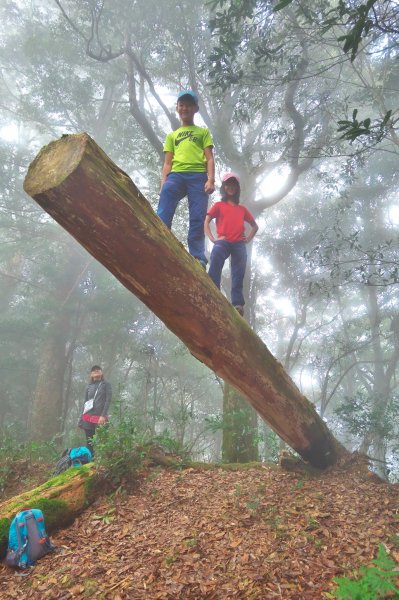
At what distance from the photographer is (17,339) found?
51.7ft

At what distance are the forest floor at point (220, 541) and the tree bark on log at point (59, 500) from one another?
0.14 m

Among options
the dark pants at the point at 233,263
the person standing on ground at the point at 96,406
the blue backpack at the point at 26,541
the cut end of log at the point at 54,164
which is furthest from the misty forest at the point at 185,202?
the cut end of log at the point at 54,164

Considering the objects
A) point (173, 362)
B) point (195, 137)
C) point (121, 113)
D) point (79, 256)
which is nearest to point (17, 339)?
point (79, 256)

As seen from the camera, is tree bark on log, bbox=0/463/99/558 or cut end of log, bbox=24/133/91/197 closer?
cut end of log, bbox=24/133/91/197

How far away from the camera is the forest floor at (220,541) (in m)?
3.10

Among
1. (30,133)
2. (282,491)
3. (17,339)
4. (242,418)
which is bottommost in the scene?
(282,491)

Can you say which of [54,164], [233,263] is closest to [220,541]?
[233,263]

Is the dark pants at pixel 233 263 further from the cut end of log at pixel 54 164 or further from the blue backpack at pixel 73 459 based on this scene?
the blue backpack at pixel 73 459

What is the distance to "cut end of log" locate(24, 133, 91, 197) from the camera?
8.39ft

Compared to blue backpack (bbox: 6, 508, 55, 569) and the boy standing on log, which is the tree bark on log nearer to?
blue backpack (bbox: 6, 508, 55, 569)

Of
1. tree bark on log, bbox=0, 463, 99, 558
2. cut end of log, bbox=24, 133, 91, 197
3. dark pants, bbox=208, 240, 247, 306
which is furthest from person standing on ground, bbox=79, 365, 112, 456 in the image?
cut end of log, bbox=24, 133, 91, 197

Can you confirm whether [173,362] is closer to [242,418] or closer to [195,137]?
[242,418]

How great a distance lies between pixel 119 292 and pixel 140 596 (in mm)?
14276

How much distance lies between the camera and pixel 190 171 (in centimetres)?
458
